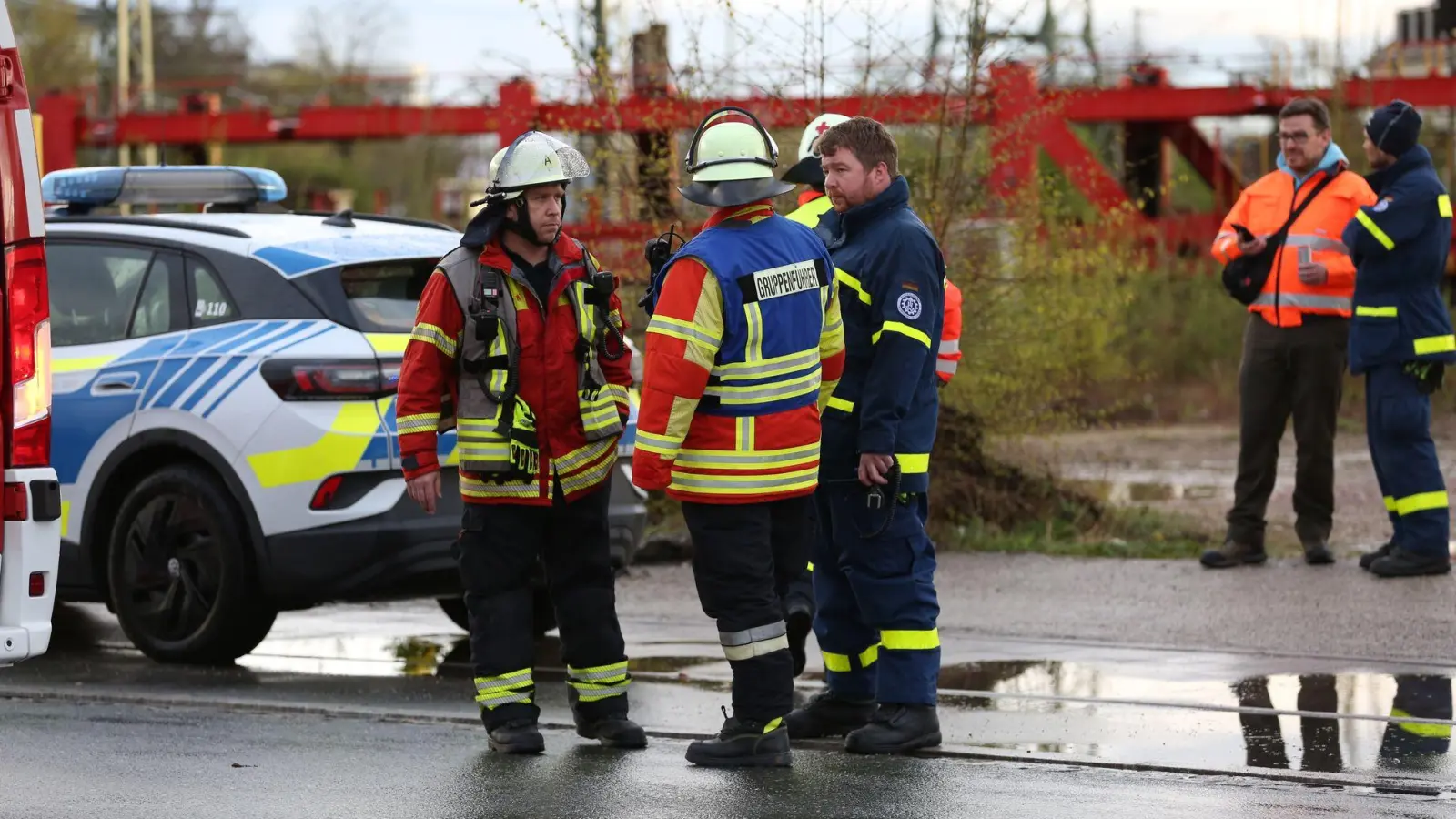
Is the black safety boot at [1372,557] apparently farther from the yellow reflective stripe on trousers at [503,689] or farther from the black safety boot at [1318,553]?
the yellow reflective stripe on trousers at [503,689]

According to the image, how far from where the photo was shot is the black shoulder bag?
9312 millimetres

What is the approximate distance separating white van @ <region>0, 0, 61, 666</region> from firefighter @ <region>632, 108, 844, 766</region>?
Answer: 1573 millimetres

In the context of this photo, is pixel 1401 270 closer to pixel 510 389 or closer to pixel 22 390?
pixel 510 389

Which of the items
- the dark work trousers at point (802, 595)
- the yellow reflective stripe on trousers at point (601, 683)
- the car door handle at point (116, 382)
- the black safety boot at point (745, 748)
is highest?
the car door handle at point (116, 382)

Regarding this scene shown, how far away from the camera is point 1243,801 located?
5273 mm

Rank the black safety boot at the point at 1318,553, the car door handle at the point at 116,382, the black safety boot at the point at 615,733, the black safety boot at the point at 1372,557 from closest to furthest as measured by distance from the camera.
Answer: the black safety boot at the point at 615,733
the car door handle at the point at 116,382
the black safety boot at the point at 1372,557
the black safety boot at the point at 1318,553

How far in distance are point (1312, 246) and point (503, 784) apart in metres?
5.22

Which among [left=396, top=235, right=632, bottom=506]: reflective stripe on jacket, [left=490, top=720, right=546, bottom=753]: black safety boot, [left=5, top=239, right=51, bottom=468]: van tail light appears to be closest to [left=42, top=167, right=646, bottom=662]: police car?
[left=396, top=235, right=632, bottom=506]: reflective stripe on jacket

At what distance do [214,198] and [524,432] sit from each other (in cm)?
323

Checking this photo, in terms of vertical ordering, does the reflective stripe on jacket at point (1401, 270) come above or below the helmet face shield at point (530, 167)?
below

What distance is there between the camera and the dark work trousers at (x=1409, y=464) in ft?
29.4

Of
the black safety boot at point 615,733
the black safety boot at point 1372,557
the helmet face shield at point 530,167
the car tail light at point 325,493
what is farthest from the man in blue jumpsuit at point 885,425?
the black safety boot at point 1372,557

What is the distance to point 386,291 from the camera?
7.55 m

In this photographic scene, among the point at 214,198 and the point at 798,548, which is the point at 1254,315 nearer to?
the point at 798,548
